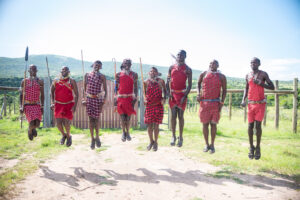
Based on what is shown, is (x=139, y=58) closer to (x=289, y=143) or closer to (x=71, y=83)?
(x=71, y=83)

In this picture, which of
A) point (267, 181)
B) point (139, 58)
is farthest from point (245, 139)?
point (139, 58)

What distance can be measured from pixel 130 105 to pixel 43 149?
384cm

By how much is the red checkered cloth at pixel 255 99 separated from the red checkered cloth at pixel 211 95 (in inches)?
33.2

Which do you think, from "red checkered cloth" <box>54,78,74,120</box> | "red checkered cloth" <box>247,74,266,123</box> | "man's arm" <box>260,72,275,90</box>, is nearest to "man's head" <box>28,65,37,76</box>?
"red checkered cloth" <box>54,78,74,120</box>

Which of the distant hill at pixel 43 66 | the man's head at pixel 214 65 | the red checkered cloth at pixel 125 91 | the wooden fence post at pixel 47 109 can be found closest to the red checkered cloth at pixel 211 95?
the man's head at pixel 214 65

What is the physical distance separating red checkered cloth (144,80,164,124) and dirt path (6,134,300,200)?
137cm

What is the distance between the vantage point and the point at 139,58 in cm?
664

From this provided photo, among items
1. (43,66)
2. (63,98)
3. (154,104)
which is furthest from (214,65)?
(43,66)

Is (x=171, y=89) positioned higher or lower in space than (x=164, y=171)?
higher

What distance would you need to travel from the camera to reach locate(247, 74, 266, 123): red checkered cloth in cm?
587

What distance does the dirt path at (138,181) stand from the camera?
4.54 metres

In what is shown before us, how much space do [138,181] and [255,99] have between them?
3760mm

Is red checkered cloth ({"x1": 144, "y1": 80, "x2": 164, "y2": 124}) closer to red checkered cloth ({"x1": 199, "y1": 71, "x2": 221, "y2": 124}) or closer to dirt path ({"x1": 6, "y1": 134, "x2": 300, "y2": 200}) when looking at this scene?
red checkered cloth ({"x1": 199, "y1": 71, "x2": 221, "y2": 124})

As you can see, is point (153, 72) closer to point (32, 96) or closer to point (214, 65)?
point (214, 65)
